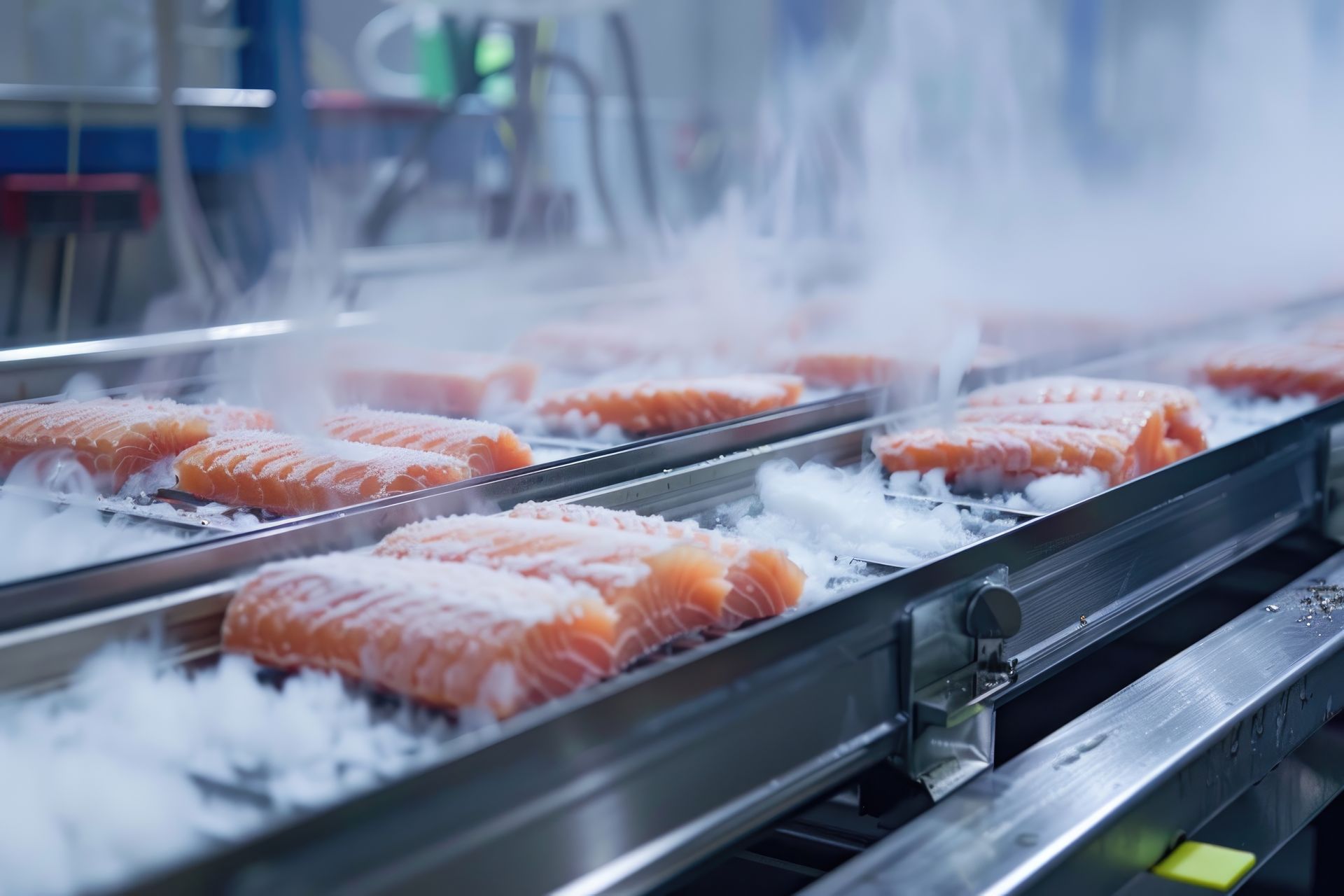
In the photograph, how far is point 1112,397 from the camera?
2.32 metres

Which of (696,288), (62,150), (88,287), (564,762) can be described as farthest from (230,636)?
(88,287)

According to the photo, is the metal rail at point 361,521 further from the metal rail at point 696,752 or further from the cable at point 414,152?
the cable at point 414,152

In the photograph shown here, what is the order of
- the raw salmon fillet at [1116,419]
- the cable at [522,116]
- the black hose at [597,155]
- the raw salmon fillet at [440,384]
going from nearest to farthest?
the raw salmon fillet at [1116,419]
the raw salmon fillet at [440,384]
the cable at [522,116]
the black hose at [597,155]

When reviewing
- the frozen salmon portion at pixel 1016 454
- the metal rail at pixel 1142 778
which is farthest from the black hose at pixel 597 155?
the metal rail at pixel 1142 778

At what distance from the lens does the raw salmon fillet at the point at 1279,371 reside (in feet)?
8.91

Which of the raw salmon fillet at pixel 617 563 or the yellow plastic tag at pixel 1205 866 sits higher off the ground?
the raw salmon fillet at pixel 617 563

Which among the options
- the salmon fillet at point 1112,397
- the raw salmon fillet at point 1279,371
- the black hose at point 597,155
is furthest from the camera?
the black hose at point 597,155

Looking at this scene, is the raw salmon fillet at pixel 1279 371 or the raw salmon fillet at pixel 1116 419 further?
the raw salmon fillet at pixel 1279 371

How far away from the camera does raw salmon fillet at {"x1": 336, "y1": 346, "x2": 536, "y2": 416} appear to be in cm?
243

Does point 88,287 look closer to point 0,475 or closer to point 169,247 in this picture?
point 169,247

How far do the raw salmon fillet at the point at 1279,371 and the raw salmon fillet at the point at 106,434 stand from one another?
2.16 meters

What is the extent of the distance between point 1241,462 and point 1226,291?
2665mm

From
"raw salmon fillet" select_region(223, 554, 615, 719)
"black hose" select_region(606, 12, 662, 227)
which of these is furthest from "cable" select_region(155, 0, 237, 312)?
"black hose" select_region(606, 12, 662, 227)

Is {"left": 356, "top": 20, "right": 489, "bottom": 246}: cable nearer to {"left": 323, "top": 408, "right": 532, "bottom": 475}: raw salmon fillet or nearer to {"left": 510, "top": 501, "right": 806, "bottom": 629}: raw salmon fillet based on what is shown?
{"left": 323, "top": 408, "right": 532, "bottom": 475}: raw salmon fillet
